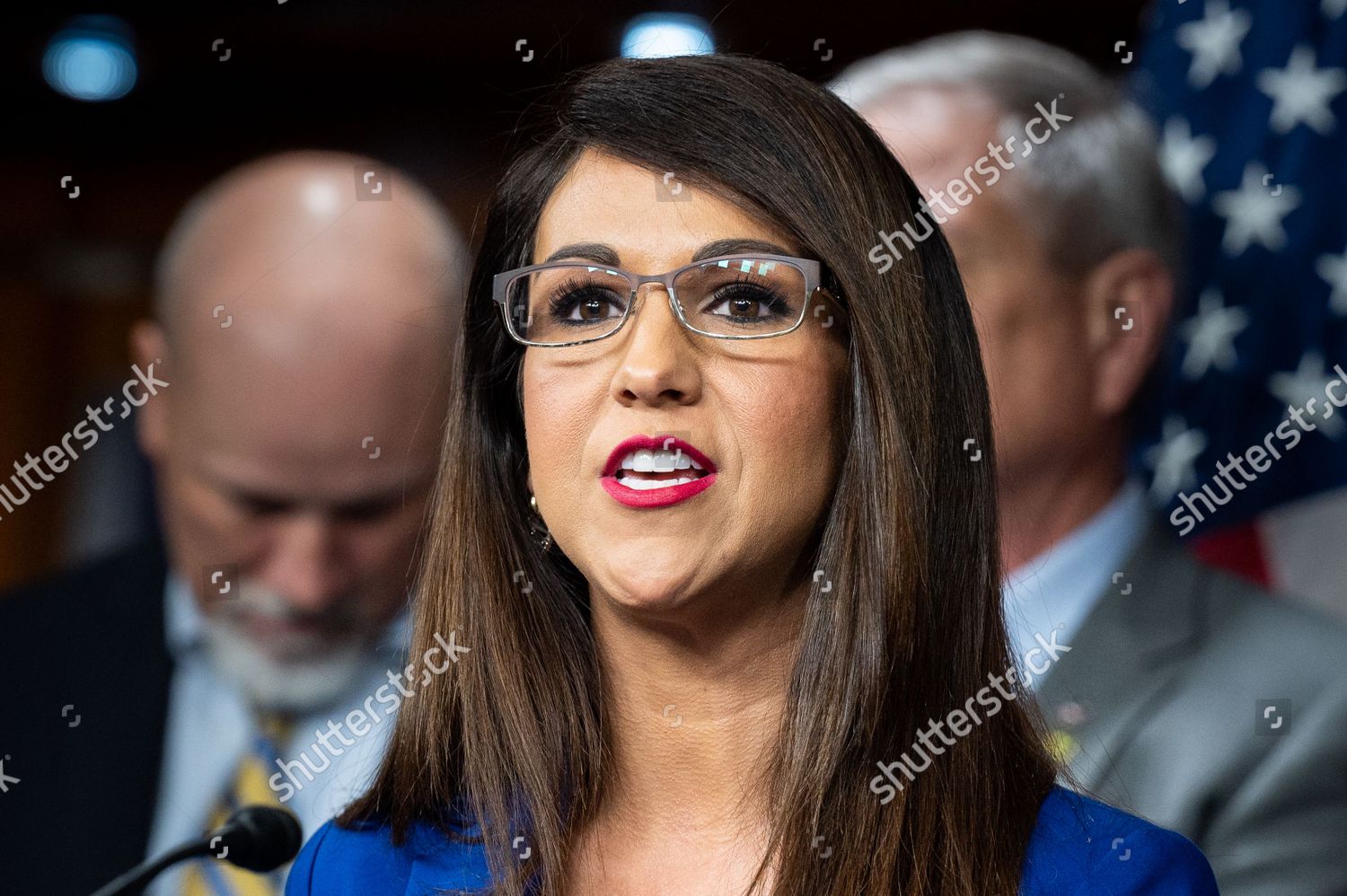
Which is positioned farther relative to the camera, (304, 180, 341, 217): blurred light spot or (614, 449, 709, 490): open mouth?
(304, 180, 341, 217): blurred light spot

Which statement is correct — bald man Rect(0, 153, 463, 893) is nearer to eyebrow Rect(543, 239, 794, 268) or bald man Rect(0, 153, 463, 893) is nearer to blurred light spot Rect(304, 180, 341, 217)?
blurred light spot Rect(304, 180, 341, 217)

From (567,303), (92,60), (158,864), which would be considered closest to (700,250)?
(567,303)

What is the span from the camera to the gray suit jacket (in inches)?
91.7

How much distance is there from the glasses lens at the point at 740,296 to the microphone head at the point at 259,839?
646 mm

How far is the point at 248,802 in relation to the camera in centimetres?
279

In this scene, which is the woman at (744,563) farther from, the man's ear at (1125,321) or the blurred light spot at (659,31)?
the blurred light spot at (659,31)

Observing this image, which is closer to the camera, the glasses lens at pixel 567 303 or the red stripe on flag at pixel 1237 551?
the glasses lens at pixel 567 303

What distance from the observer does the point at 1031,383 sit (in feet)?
8.86

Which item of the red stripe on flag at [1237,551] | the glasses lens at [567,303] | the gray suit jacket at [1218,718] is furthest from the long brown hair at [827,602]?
the red stripe on flag at [1237,551]

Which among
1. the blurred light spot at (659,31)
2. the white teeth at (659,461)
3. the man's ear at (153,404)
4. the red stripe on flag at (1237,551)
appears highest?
the white teeth at (659,461)

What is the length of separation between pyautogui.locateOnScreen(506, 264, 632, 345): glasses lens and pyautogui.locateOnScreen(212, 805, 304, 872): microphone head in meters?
0.54

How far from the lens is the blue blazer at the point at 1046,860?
137 centimetres

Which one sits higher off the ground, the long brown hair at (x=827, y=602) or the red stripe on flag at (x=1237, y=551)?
the long brown hair at (x=827, y=602)

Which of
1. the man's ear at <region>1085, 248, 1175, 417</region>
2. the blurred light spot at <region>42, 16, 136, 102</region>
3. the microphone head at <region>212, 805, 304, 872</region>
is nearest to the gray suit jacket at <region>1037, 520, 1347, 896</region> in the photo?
the man's ear at <region>1085, 248, 1175, 417</region>
